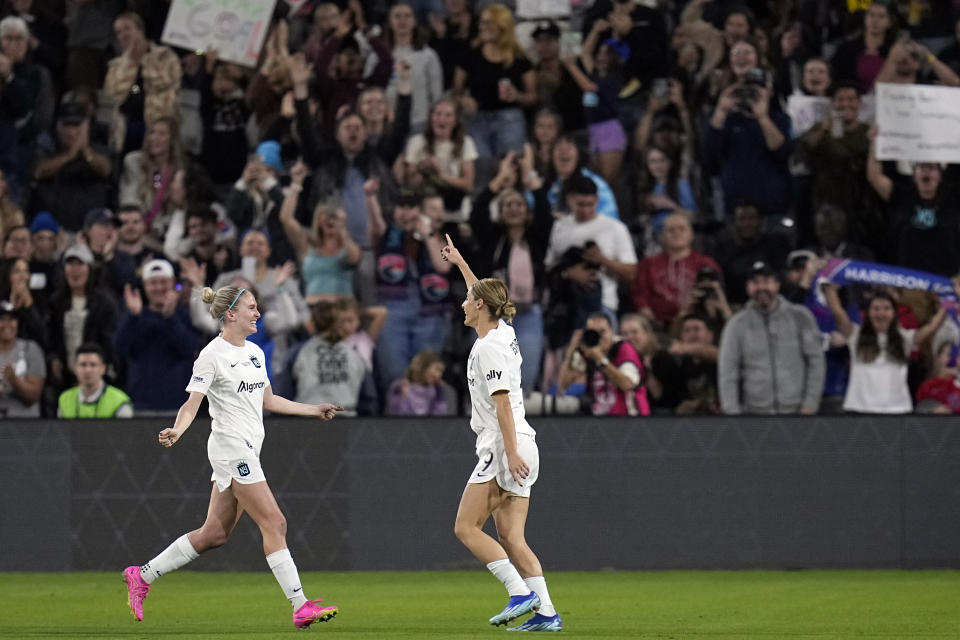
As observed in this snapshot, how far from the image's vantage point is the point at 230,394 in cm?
888

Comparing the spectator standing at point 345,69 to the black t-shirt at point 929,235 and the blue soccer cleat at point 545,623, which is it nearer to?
the black t-shirt at point 929,235

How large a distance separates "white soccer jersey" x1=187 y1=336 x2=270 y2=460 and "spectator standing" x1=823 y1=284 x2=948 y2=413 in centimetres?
684

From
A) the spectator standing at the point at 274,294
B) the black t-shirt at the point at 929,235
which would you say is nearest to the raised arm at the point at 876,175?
the black t-shirt at the point at 929,235

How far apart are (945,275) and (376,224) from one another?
5.64 meters

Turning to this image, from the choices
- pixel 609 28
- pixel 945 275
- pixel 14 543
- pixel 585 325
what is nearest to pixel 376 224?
pixel 585 325

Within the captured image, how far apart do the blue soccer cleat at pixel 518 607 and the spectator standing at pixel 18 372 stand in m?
7.04

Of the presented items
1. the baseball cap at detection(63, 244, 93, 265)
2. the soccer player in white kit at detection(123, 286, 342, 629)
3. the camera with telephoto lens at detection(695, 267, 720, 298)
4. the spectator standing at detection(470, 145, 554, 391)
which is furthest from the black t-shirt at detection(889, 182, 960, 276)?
the soccer player in white kit at detection(123, 286, 342, 629)

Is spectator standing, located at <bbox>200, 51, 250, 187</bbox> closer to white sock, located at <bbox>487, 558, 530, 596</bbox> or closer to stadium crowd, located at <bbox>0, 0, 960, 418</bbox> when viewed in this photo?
stadium crowd, located at <bbox>0, 0, 960, 418</bbox>

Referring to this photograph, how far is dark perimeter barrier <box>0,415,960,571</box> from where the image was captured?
1350 centimetres

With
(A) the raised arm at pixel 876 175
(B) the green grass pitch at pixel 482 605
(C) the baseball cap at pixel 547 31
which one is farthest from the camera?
(C) the baseball cap at pixel 547 31

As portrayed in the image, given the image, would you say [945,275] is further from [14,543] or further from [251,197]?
[14,543]

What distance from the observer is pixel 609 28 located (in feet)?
55.5

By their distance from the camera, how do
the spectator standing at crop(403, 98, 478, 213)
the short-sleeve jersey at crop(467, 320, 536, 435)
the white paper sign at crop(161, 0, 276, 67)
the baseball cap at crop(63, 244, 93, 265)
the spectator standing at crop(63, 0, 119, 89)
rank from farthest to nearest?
the spectator standing at crop(63, 0, 119, 89), the white paper sign at crop(161, 0, 276, 67), the spectator standing at crop(403, 98, 478, 213), the baseball cap at crop(63, 244, 93, 265), the short-sleeve jersey at crop(467, 320, 536, 435)

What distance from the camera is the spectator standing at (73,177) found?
16141 millimetres
